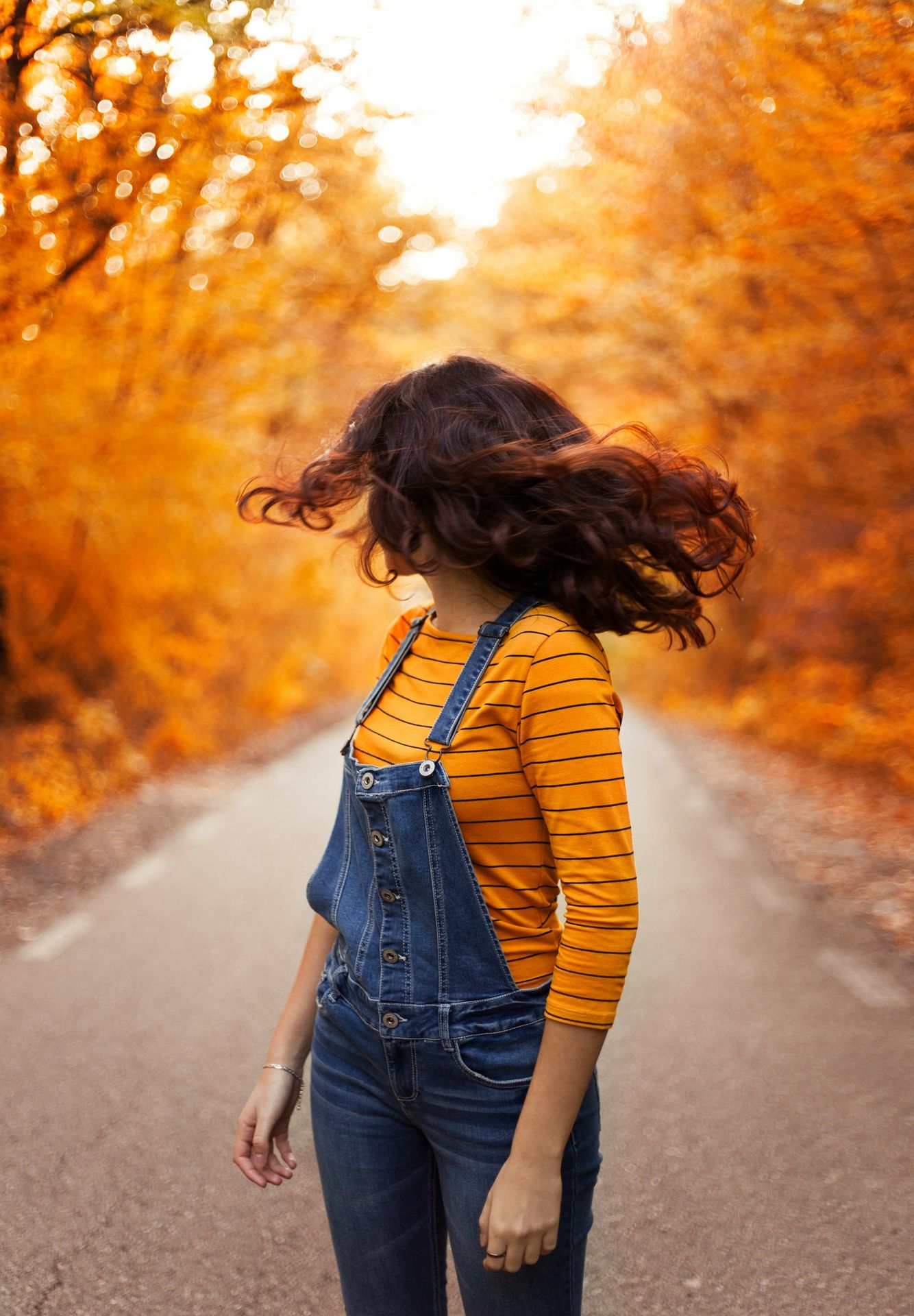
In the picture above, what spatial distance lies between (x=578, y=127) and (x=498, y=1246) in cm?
617

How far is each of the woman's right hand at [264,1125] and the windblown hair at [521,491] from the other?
2.96ft

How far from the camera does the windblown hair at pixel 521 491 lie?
4.80 feet

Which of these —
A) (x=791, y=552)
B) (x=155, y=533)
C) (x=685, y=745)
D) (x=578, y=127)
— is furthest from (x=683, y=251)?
(x=685, y=745)

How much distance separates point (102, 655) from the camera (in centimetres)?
1019

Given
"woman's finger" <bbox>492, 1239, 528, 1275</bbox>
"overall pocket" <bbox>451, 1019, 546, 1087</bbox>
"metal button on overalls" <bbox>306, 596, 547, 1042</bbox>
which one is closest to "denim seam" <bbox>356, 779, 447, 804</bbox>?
"metal button on overalls" <bbox>306, 596, 547, 1042</bbox>

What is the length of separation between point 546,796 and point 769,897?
17.3ft

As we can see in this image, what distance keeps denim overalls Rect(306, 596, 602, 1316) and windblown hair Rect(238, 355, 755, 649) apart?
96 mm

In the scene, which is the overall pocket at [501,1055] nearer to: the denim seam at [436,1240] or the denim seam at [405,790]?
the denim seam at [436,1240]

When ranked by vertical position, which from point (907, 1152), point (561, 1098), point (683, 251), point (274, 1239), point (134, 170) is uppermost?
point (134, 170)

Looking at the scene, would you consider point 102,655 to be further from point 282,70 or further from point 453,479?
point 453,479

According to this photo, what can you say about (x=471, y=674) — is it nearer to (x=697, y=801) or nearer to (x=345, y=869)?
(x=345, y=869)

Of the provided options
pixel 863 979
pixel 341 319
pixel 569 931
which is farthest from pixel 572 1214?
pixel 341 319

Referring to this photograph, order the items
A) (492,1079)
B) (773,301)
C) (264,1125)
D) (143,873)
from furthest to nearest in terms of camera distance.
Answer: (773,301)
(143,873)
(264,1125)
(492,1079)

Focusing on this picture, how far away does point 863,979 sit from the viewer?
187 inches
